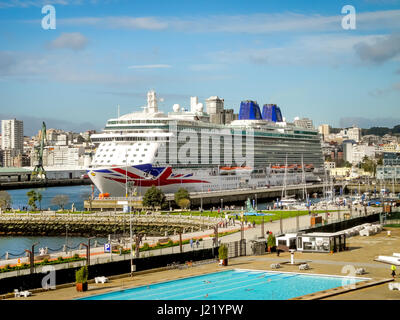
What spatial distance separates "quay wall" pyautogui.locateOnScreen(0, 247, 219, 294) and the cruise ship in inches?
630

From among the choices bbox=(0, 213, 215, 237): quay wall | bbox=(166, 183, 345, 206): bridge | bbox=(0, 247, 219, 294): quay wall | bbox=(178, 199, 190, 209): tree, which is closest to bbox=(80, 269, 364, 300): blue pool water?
bbox=(0, 247, 219, 294): quay wall

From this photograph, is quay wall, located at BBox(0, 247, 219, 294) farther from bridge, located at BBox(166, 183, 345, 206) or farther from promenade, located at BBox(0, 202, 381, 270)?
bridge, located at BBox(166, 183, 345, 206)

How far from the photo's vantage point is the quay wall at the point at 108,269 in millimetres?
22828

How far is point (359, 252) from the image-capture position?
32188mm

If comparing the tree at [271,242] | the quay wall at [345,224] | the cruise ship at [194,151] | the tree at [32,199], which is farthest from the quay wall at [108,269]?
the tree at [32,199]

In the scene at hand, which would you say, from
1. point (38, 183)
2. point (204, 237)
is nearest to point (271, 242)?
point (204, 237)

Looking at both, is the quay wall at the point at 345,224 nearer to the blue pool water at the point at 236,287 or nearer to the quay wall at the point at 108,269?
the quay wall at the point at 108,269

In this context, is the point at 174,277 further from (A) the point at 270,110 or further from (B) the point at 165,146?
(A) the point at 270,110

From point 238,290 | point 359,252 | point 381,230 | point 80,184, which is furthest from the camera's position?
point 80,184

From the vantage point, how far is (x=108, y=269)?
2597 cm

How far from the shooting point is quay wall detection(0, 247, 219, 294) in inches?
899

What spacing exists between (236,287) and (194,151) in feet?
180
